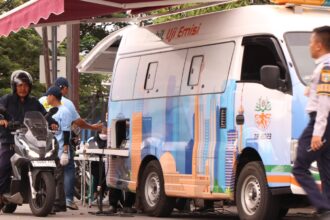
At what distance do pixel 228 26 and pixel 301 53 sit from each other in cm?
132

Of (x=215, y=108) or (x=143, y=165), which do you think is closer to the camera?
(x=215, y=108)

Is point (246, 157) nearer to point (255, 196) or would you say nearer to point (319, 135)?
point (255, 196)

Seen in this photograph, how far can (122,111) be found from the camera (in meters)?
14.7

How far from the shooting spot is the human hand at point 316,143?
820 cm

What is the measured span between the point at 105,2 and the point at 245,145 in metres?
3.95

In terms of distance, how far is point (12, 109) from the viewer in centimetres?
1277

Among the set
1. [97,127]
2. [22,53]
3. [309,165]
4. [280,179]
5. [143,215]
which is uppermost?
[22,53]

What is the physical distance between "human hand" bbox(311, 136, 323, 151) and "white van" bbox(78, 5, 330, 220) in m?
2.15

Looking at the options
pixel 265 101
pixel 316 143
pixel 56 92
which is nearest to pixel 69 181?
pixel 56 92

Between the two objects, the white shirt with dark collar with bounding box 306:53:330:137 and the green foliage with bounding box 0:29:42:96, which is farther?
the green foliage with bounding box 0:29:42:96

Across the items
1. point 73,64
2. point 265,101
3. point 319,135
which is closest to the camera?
point 319,135

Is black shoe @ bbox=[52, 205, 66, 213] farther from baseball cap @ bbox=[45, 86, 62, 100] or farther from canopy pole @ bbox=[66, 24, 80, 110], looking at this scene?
canopy pole @ bbox=[66, 24, 80, 110]

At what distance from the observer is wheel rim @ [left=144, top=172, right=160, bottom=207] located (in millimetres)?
→ 13469

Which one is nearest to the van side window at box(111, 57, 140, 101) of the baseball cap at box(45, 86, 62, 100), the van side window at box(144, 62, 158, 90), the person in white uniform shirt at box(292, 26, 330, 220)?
the van side window at box(144, 62, 158, 90)
